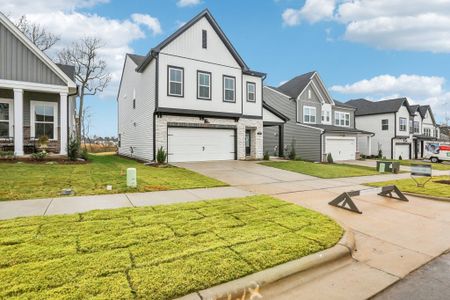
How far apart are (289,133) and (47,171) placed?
20.8 m

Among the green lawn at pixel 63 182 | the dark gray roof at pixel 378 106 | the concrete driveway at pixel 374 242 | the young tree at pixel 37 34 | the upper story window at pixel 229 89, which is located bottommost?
the concrete driveway at pixel 374 242

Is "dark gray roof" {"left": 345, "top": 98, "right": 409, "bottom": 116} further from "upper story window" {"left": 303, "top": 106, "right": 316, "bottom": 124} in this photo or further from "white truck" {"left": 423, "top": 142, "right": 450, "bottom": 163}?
"upper story window" {"left": 303, "top": 106, "right": 316, "bottom": 124}

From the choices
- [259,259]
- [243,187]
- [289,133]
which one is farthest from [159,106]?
[289,133]

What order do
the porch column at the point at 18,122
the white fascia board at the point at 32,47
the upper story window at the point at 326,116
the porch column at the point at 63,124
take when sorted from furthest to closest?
A: the upper story window at the point at 326,116
the porch column at the point at 63,124
the white fascia board at the point at 32,47
the porch column at the point at 18,122

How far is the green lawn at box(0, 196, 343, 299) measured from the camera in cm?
279

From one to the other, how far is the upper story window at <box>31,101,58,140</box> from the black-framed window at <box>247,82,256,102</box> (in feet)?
39.4

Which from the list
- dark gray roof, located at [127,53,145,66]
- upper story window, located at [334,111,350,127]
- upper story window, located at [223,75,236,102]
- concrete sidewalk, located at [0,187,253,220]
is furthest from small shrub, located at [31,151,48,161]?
upper story window, located at [334,111,350,127]

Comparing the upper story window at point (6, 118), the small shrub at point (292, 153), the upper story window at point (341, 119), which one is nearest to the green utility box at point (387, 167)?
the small shrub at point (292, 153)

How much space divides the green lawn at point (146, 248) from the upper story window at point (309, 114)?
22.2m

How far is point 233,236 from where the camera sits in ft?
14.3

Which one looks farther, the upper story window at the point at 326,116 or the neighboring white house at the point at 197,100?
the upper story window at the point at 326,116

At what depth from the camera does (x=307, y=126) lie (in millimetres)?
25031

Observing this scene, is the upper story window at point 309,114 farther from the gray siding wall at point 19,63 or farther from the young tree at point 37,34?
the young tree at point 37,34

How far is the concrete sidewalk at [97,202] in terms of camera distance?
553cm
